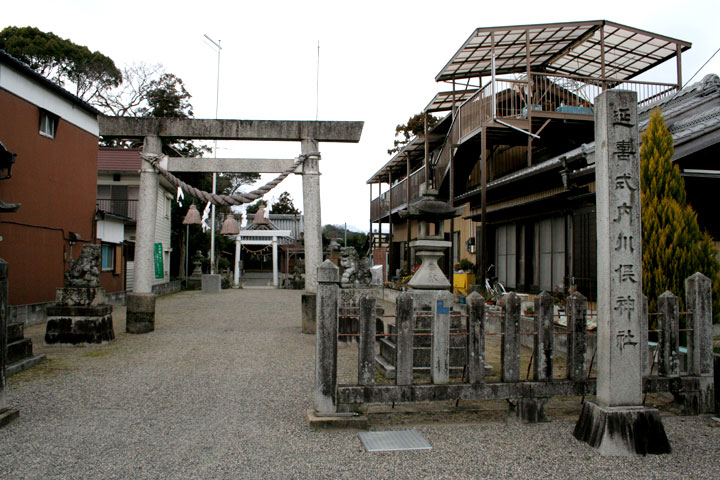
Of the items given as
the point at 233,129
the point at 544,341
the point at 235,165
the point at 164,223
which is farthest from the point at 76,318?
the point at 164,223

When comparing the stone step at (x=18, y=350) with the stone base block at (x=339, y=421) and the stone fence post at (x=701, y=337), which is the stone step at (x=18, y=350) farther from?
the stone fence post at (x=701, y=337)

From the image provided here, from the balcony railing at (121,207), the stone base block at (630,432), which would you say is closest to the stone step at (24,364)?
the stone base block at (630,432)

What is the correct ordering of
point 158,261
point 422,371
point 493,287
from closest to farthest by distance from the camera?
1. point 422,371
2. point 493,287
3. point 158,261

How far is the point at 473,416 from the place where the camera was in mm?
5074

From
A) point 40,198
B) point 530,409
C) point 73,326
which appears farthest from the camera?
point 40,198

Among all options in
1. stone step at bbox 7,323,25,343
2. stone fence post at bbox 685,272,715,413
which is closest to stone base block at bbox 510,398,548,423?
stone fence post at bbox 685,272,715,413

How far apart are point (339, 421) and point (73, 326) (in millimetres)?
6413

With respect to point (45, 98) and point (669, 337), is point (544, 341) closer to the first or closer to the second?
point (669, 337)

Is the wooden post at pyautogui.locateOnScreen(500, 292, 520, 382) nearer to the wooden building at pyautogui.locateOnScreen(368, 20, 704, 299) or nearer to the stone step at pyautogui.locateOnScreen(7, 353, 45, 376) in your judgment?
the wooden building at pyautogui.locateOnScreen(368, 20, 704, 299)

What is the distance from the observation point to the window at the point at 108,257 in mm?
17578

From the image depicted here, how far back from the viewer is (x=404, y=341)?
4.62 meters

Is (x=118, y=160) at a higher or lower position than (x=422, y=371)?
higher

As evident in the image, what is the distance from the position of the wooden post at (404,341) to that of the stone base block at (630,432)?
166 centimetres

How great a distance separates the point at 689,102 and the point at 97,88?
29390mm
